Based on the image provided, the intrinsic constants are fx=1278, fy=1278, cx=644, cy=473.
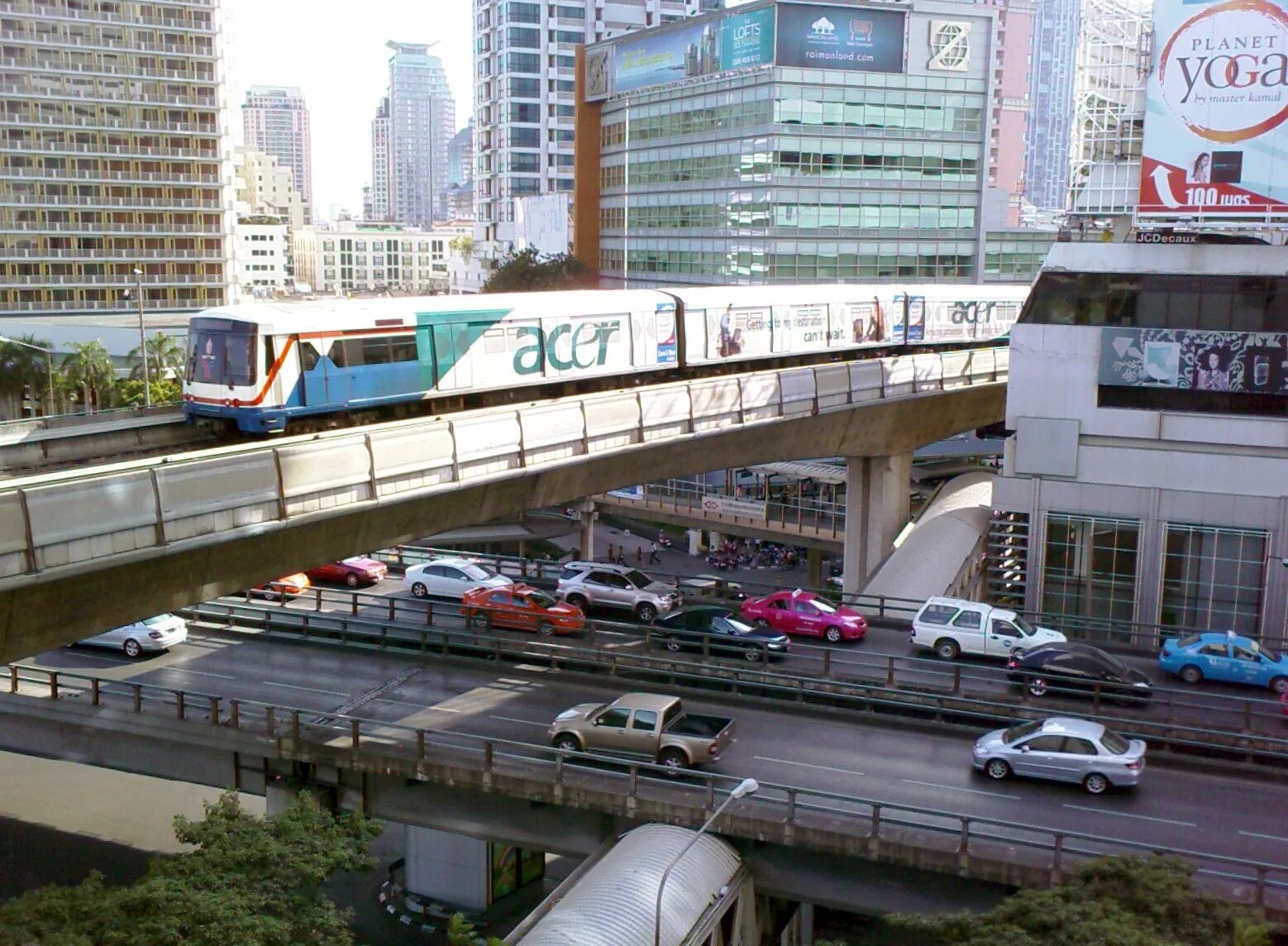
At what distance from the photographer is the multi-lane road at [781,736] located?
21031 mm

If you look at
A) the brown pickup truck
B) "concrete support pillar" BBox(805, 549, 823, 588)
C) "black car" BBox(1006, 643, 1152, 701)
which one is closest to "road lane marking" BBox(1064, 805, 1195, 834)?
"black car" BBox(1006, 643, 1152, 701)

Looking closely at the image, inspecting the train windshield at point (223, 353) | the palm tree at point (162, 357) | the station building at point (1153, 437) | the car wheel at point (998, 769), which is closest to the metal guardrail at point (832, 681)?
the car wheel at point (998, 769)

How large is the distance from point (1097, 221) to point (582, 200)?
57358mm

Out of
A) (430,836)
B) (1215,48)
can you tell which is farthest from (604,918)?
(1215,48)

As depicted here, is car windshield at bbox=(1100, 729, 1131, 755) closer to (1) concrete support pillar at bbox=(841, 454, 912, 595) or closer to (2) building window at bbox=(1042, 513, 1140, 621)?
(2) building window at bbox=(1042, 513, 1140, 621)

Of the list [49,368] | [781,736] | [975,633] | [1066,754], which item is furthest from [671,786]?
[49,368]

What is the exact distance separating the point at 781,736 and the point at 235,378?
12519 mm

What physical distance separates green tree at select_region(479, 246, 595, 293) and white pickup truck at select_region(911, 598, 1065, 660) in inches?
2402

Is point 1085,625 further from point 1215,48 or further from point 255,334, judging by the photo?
point 255,334

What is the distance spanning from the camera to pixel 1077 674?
26219 millimetres

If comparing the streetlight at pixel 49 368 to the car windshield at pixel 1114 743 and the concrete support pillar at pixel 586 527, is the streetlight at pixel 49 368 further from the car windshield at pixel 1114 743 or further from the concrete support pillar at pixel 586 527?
the car windshield at pixel 1114 743

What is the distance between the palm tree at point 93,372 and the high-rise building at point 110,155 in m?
20.6

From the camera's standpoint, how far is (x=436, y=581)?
114 feet

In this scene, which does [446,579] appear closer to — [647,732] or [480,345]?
[480,345]
